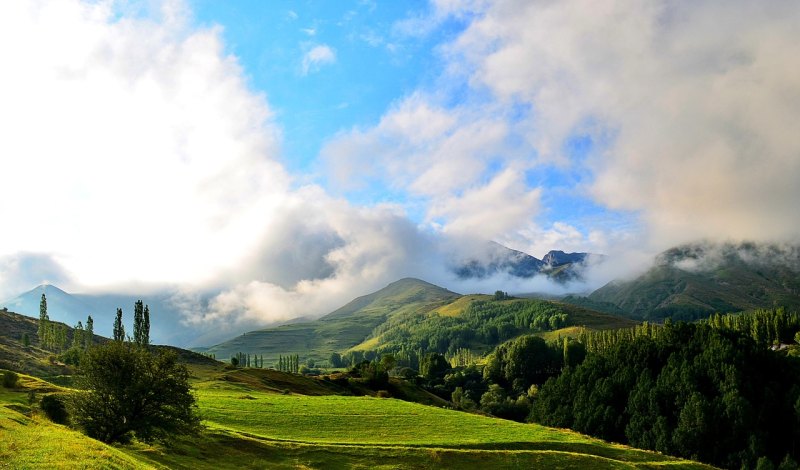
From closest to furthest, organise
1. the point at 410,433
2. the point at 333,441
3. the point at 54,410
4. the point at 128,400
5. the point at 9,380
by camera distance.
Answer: the point at 128,400, the point at 54,410, the point at 333,441, the point at 9,380, the point at 410,433

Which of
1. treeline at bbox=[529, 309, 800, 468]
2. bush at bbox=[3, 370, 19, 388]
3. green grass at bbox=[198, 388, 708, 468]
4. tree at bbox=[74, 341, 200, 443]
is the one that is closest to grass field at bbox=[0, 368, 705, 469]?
green grass at bbox=[198, 388, 708, 468]

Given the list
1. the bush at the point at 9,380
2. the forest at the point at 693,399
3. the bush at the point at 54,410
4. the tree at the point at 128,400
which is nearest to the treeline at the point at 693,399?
the forest at the point at 693,399

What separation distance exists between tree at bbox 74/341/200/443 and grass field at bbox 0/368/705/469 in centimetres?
232

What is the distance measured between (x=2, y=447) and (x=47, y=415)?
28933 millimetres

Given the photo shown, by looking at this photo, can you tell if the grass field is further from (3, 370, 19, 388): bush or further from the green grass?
(3, 370, 19, 388): bush

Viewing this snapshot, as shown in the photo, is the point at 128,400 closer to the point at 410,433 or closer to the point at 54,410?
the point at 54,410

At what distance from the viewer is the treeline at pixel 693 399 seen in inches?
4542

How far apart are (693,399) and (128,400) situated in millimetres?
119813

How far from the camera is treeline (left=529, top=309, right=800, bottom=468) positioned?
115 metres

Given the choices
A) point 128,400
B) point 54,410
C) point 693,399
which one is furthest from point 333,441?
point 693,399

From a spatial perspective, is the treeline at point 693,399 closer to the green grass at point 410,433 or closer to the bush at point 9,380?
the green grass at point 410,433

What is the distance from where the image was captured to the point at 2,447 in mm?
34281

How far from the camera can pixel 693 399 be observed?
120625 mm

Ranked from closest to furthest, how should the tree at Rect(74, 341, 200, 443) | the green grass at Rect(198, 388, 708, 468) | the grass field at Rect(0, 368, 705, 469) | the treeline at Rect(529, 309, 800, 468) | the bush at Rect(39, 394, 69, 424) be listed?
the grass field at Rect(0, 368, 705, 469)
the tree at Rect(74, 341, 200, 443)
the bush at Rect(39, 394, 69, 424)
the green grass at Rect(198, 388, 708, 468)
the treeline at Rect(529, 309, 800, 468)
